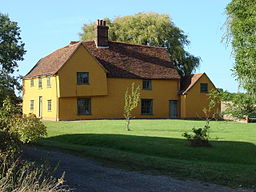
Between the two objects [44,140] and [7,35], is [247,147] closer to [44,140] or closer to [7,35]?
[44,140]

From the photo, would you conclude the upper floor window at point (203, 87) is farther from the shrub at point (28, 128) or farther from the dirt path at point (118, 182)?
the dirt path at point (118, 182)

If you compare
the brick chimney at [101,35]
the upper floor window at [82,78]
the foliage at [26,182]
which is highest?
the brick chimney at [101,35]

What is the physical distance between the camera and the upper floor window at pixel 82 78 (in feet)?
130

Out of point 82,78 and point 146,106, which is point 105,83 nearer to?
point 82,78

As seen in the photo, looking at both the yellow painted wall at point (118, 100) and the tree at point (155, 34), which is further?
the tree at point (155, 34)

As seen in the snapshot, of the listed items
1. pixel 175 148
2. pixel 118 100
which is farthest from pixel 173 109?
pixel 175 148

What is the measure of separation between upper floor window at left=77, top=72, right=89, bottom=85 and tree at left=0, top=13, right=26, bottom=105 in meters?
16.5

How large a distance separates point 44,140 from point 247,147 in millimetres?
11204

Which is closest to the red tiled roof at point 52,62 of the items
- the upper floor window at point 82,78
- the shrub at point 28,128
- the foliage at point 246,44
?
the upper floor window at point 82,78

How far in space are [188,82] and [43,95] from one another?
1661 cm

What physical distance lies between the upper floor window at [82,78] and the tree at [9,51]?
1649cm

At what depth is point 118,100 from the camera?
42.2 meters

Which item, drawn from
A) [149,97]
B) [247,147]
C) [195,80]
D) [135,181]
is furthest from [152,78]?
[135,181]

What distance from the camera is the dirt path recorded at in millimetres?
10391
